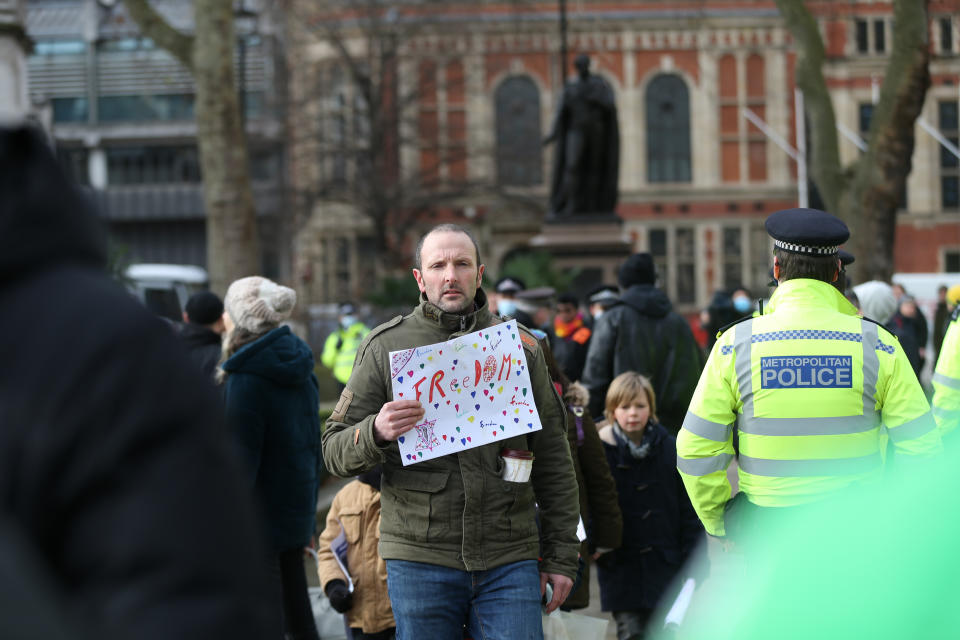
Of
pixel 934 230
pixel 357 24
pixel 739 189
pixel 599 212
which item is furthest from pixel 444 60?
pixel 599 212

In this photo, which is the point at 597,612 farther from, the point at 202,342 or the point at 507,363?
the point at 507,363

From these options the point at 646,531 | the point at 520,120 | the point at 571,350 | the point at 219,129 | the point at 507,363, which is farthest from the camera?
the point at 520,120

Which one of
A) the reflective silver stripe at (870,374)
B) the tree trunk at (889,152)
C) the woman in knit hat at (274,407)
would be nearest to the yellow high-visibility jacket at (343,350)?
the tree trunk at (889,152)

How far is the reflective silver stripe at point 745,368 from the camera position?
365cm

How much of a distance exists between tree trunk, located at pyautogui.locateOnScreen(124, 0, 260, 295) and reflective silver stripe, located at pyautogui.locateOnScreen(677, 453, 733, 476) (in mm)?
11779

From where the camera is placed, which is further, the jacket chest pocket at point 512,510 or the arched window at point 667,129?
the arched window at point 667,129

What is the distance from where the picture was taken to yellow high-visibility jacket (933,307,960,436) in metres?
4.85

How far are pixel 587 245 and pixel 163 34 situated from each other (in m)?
6.21

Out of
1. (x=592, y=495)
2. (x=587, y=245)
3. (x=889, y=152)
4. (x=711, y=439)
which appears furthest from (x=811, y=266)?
(x=587, y=245)

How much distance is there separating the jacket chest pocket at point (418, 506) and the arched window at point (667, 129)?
39.5 metres

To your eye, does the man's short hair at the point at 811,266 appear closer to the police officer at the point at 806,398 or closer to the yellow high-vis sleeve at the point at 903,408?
the police officer at the point at 806,398

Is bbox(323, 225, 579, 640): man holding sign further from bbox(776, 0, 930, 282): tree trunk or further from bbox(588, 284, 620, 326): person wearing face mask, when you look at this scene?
bbox(776, 0, 930, 282): tree trunk

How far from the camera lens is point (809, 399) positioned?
3582mm

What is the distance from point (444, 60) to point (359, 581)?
33606 millimetres
